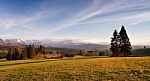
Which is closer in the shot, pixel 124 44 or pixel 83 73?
pixel 83 73

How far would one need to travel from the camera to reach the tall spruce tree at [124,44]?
88938 mm

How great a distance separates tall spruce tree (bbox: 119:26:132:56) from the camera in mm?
88938

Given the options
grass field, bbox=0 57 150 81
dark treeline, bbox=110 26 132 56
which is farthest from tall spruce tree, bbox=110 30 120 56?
grass field, bbox=0 57 150 81

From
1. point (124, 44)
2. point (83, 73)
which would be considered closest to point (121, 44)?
point (124, 44)

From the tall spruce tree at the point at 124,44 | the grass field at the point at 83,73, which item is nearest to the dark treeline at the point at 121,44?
the tall spruce tree at the point at 124,44

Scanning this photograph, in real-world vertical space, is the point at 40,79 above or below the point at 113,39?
below

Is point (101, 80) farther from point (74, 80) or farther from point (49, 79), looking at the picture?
point (49, 79)

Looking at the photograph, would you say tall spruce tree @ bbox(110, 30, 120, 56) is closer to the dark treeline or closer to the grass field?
the dark treeline

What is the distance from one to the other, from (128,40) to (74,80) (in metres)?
73.2

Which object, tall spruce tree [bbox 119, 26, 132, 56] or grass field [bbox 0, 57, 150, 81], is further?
tall spruce tree [bbox 119, 26, 132, 56]

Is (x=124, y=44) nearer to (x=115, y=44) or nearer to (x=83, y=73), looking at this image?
(x=115, y=44)

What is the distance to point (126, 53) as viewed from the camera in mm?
89750

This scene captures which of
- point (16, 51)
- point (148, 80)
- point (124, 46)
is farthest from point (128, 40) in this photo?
point (16, 51)

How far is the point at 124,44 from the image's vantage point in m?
89.9
